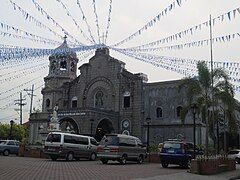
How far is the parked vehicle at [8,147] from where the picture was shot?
2977cm

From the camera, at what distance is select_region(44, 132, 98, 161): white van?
23170mm

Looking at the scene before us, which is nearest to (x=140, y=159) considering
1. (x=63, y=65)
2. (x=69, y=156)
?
(x=69, y=156)

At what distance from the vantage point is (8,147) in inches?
1185

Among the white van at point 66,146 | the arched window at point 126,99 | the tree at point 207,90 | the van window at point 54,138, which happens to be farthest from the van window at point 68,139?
the arched window at point 126,99

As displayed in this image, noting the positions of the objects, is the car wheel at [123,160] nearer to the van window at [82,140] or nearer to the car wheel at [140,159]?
the car wheel at [140,159]

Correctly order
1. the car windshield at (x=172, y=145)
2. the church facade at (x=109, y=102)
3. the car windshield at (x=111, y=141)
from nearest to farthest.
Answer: the car windshield at (x=172, y=145) < the car windshield at (x=111, y=141) < the church facade at (x=109, y=102)

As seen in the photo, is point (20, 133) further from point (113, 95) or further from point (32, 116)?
point (113, 95)

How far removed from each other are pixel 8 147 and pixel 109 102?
52.9ft

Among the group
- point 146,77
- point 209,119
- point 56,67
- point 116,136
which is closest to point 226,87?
point 209,119

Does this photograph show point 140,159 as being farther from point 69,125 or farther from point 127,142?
point 69,125

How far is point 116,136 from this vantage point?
72.3 feet

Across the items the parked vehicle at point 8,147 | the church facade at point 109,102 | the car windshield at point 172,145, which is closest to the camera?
the car windshield at point 172,145

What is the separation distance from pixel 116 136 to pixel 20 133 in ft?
161

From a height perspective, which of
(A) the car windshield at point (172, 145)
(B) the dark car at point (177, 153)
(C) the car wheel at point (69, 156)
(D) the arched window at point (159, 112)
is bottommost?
(C) the car wheel at point (69, 156)
